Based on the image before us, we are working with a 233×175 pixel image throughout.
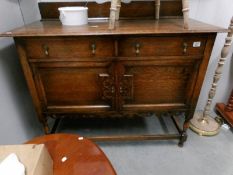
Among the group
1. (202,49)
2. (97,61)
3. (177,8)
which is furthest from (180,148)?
(177,8)

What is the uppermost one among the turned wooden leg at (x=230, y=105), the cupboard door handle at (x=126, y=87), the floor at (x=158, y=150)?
the cupboard door handle at (x=126, y=87)

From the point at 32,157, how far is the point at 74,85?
0.52 meters

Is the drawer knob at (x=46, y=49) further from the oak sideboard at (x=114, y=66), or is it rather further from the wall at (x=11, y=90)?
the wall at (x=11, y=90)

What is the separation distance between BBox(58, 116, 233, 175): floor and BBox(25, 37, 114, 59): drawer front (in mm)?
751

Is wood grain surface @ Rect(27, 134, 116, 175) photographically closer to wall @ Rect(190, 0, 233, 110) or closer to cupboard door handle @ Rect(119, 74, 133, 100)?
cupboard door handle @ Rect(119, 74, 133, 100)

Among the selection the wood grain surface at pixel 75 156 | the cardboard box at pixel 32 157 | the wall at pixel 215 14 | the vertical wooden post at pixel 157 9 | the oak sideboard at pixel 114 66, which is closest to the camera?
the cardboard box at pixel 32 157

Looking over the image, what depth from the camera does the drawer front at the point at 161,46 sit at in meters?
0.94

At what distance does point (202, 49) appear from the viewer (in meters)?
0.97

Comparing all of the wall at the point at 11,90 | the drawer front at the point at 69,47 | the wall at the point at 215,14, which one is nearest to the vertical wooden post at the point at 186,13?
the drawer front at the point at 69,47

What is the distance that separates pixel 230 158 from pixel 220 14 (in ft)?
3.51

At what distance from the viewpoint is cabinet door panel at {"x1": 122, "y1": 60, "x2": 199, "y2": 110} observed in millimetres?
1009

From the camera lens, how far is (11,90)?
44.8 inches

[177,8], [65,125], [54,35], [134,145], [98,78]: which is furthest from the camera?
[65,125]

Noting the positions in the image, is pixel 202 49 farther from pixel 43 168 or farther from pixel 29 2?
pixel 29 2
